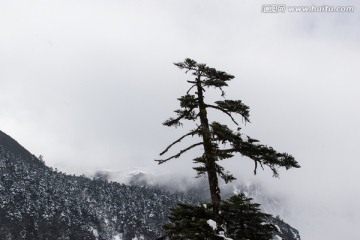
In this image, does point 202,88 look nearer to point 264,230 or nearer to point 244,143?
point 244,143

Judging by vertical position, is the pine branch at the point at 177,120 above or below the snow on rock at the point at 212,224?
above

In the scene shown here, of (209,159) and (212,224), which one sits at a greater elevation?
(209,159)

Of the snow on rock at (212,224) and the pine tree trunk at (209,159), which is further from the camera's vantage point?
the pine tree trunk at (209,159)

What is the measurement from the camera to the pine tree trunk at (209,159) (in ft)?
44.5

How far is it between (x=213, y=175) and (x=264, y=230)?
491 inches

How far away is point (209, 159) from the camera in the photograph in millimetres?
13891

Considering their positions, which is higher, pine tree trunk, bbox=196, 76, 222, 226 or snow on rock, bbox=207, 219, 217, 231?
pine tree trunk, bbox=196, 76, 222, 226

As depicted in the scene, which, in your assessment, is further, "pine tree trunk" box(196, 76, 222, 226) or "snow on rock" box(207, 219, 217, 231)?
"pine tree trunk" box(196, 76, 222, 226)

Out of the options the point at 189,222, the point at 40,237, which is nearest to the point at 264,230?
the point at 189,222

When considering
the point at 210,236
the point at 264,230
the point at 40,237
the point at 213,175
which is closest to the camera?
the point at 210,236

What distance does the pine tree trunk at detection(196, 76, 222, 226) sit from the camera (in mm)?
13561

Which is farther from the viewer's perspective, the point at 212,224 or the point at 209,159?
the point at 209,159

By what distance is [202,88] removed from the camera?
14289mm

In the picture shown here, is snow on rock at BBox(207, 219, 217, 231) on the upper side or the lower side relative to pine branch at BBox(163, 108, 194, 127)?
lower
